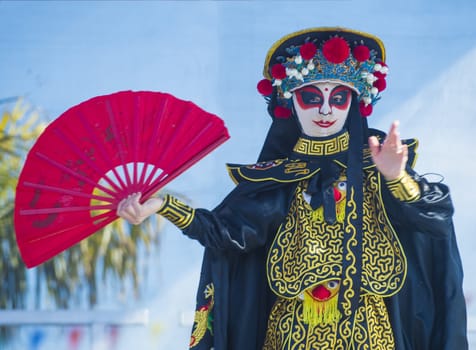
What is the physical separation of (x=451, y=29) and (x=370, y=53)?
1.59 meters

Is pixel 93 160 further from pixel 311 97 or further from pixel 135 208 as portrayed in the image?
pixel 311 97

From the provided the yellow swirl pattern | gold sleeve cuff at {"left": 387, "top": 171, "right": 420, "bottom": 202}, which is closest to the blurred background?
the yellow swirl pattern

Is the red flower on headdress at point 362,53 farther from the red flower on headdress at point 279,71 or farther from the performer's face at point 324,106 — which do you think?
the red flower on headdress at point 279,71

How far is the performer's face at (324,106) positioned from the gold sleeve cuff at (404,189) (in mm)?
357

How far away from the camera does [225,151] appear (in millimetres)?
5422

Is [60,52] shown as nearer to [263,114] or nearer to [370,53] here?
[263,114]

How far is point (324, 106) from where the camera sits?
4086 millimetres

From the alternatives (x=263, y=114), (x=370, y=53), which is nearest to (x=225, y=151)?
(x=263, y=114)

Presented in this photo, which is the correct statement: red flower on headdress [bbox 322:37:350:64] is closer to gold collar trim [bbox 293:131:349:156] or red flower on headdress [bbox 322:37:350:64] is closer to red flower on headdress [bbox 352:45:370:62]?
red flower on headdress [bbox 352:45:370:62]

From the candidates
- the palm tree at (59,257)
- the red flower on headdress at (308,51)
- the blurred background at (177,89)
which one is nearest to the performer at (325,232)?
the red flower on headdress at (308,51)

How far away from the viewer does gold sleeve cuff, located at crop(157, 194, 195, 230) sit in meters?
3.95

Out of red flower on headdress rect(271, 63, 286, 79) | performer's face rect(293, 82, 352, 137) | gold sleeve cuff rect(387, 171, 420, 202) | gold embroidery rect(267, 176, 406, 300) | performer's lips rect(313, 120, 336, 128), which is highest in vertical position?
red flower on headdress rect(271, 63, 286, 79)

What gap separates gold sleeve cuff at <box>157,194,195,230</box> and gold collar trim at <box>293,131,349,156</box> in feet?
1.56

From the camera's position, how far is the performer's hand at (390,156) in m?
3.75
